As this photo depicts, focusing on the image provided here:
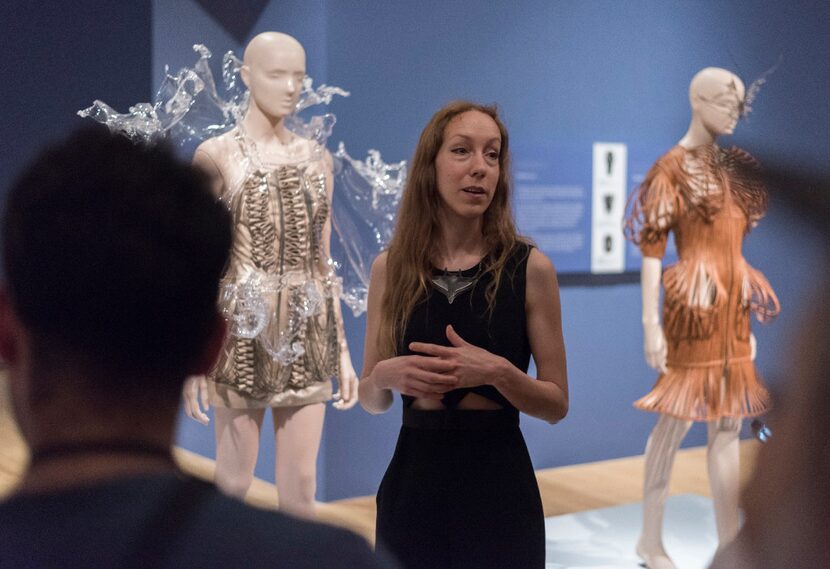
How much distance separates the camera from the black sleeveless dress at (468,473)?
7.29ft

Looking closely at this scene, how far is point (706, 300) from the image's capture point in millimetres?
4172

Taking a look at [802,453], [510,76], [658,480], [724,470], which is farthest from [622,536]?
[802,453]

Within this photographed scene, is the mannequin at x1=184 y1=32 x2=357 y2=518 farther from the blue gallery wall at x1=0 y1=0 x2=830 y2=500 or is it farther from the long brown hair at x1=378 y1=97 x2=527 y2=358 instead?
the long brown hair at x1=378 y1=97 x2=527 y2=358

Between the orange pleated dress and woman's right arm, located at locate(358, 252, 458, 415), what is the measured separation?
2.01 m

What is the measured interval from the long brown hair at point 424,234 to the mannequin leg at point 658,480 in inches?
82.2

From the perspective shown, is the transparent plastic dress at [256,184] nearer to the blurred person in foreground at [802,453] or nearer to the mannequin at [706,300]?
the mannequin at [706,300]

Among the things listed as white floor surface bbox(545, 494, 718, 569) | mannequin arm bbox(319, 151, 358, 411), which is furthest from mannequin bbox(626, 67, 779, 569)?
mannequin arm bbox(319, 151, 358, 411)

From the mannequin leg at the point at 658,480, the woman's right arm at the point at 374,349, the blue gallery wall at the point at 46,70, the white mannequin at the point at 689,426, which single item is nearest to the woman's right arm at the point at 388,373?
the woman's right arm at the point at 374,349

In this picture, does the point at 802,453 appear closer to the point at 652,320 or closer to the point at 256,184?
the point at 256,184

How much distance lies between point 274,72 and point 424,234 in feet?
5.55

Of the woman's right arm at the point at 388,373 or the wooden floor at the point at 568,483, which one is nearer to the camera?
the woman's right arm at the point at 388,373

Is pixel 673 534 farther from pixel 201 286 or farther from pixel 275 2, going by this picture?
pixel 201 286

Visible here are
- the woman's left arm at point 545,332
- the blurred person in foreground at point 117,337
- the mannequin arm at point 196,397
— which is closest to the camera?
the blurred person in foreground at point 117,337

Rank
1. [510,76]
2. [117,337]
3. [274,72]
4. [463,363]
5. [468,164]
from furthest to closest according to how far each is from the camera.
A: [510,76] → [274,72] → [468,164] → [463,363] → [117,337]
